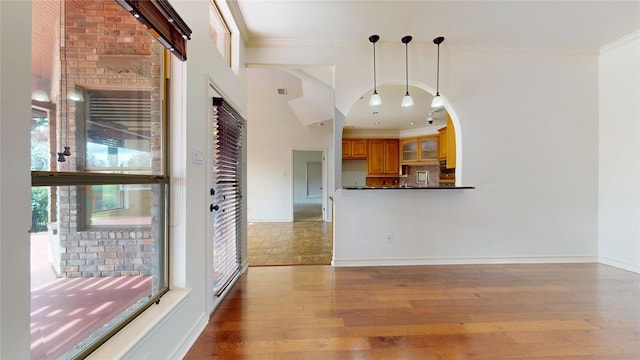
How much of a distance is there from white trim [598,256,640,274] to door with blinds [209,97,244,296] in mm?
4511

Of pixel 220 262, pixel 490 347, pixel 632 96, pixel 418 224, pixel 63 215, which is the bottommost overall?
pixel 490 347

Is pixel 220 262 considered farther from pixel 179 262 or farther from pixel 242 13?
pixel 242 13

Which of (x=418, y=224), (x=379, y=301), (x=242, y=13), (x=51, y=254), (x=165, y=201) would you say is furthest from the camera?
(x=418, y=224)

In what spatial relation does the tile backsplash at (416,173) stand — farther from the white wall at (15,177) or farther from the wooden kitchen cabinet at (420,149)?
the white wall at (15,177)

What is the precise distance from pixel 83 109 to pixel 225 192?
4.18ft

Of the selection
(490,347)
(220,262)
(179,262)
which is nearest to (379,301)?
(490,347)

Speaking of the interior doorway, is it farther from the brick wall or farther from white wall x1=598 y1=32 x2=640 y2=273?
the brick wall

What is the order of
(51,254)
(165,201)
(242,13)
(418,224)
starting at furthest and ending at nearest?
(418,224)
(242,13)
(165,201)
(51,254)

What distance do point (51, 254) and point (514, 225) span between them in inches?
164

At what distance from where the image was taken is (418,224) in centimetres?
305

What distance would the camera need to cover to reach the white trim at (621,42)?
272cm

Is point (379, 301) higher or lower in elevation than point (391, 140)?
lower

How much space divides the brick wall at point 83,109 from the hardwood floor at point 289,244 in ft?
6.29

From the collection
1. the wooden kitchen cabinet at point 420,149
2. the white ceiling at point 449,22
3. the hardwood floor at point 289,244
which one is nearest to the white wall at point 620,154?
the white ceiling at point 449,22
